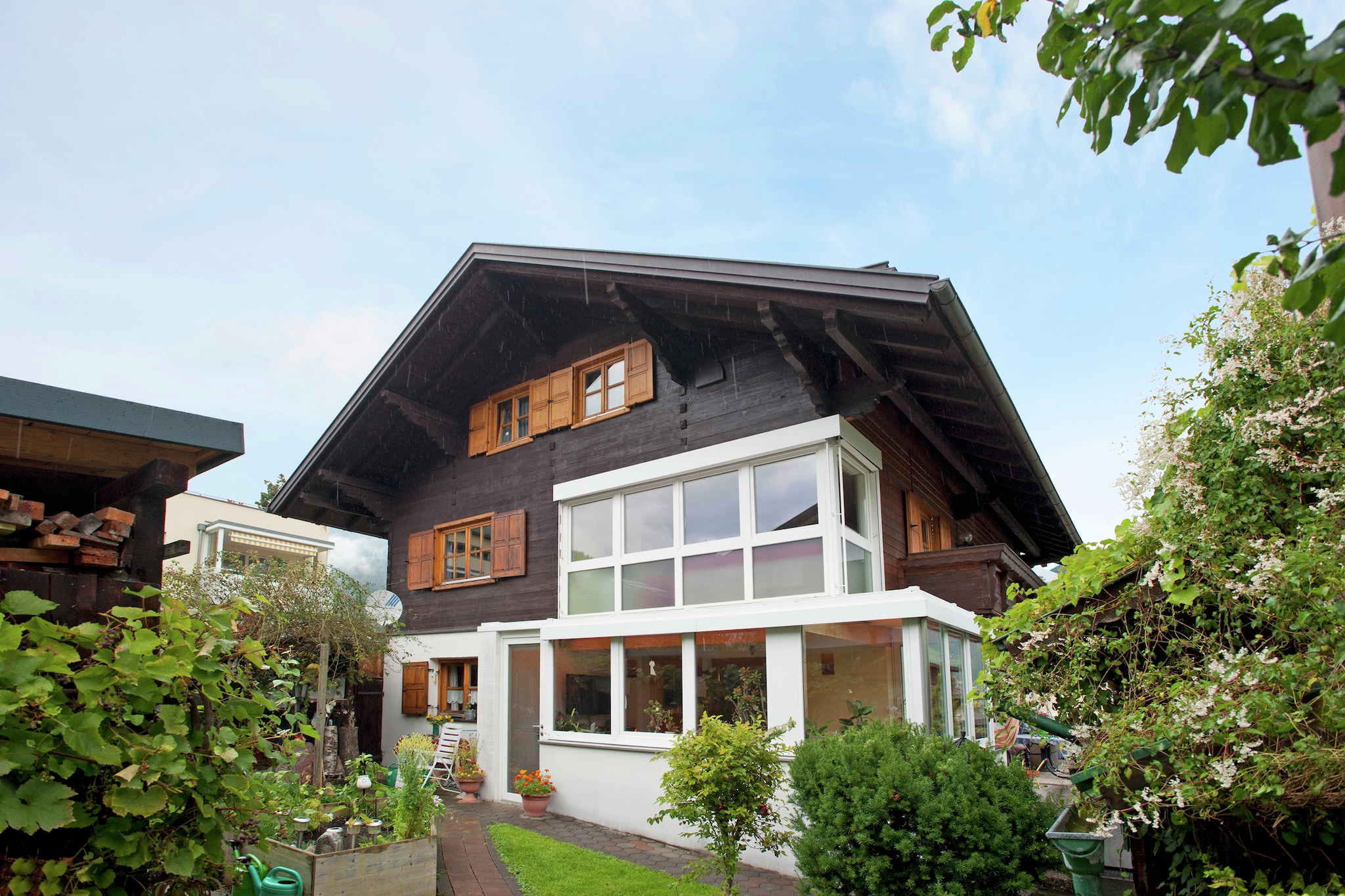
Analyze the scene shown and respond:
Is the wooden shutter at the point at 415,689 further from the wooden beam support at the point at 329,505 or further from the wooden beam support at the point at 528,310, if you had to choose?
the wooden beam support at the point at 528,310

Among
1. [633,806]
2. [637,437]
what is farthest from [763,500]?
[633,806]

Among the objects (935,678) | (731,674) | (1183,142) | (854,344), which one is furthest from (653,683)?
(1183,142)

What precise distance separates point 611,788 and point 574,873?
213 cm

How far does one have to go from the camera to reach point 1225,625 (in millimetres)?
3205

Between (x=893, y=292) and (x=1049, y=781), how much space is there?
34.8 feet

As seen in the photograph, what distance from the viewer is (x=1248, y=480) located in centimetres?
302

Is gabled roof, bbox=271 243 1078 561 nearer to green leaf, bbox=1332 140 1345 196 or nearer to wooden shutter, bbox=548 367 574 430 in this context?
wooden shutter, bbox=548 367 574 430

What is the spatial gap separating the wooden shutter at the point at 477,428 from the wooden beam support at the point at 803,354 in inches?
216

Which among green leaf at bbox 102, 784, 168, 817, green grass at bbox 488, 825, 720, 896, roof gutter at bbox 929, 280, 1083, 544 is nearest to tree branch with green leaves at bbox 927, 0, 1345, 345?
green leaf at bbox 102, 784, 168, 817

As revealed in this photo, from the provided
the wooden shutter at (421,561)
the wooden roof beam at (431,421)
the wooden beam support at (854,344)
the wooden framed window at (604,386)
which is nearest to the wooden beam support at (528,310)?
the wooden framed window at (604,386)

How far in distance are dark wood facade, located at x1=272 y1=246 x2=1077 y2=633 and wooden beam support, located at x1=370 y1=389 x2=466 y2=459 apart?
27mm

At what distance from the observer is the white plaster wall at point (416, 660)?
11984 millimetres

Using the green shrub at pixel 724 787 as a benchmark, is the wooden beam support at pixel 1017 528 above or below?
above

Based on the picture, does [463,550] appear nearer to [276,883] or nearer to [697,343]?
[697,343]
